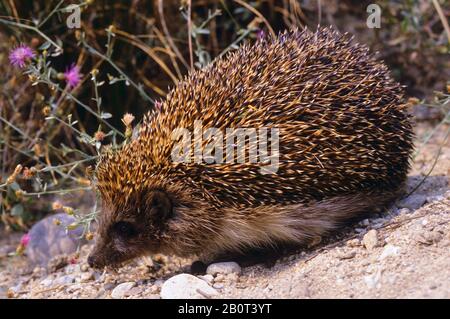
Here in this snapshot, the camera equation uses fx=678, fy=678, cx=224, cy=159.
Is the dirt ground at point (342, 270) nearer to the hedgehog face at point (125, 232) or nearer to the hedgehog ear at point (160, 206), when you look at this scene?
the hedgehog face at point (125, 232)

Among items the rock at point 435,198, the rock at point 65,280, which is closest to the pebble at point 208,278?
the rock at point 65,280

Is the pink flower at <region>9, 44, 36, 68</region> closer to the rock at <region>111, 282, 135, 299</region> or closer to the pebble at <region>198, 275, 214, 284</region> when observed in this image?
the rock at <region>111, 282, 135, 299</region>

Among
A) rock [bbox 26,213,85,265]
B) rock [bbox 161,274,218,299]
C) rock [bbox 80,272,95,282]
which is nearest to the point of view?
rock [bbox 161,274,218,299]

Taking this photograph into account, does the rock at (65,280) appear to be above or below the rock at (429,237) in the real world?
below

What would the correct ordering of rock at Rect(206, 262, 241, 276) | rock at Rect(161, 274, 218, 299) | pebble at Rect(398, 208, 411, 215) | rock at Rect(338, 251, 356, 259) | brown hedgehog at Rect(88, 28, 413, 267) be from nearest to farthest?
rock at Rect(161, 274, 218, 299) < rock at Rect(338, 251, 356, 259) < brown hedgehog at Rect(88, 28, 413, 267) < rock at Rect(206, 262, 241, 276) < pebble at Rect(398, 208, 411, 215)

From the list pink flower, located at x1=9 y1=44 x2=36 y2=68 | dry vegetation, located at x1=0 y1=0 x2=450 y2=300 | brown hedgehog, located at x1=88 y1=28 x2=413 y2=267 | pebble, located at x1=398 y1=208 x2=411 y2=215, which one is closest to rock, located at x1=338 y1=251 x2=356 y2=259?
brown hedgehog, located at x1=88 y1=28 x2=413 y2=267

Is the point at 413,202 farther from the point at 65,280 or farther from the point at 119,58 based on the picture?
the point at 119,58
